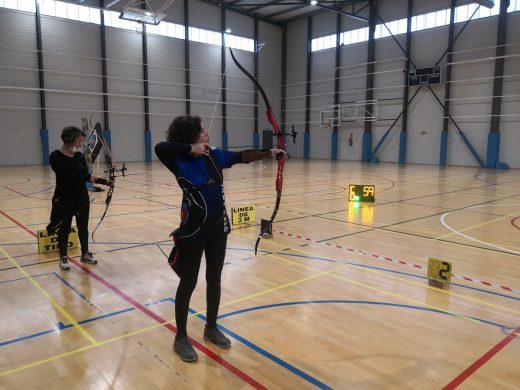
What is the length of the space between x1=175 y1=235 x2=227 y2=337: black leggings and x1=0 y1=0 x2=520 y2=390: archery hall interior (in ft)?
0.03

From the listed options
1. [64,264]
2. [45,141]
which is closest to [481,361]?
[64,264]

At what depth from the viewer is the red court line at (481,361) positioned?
2.57 meters

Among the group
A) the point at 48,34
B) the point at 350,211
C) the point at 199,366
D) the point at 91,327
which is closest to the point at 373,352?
the point at 199,366

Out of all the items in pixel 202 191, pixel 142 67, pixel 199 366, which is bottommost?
pixel 199 366

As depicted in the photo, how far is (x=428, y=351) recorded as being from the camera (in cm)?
296

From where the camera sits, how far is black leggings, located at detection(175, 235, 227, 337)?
109 inches

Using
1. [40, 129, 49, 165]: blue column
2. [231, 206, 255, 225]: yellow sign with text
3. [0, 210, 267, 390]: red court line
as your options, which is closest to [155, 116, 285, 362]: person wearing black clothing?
[0, 210, 267, 390]: red court line

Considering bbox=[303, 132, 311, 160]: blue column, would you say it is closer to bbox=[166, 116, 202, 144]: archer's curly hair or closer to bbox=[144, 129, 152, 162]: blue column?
bbox=[144, 129, 152, 162]: blue column

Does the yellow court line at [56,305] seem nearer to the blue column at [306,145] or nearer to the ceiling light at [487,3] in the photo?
the ceiling light at [487,3]

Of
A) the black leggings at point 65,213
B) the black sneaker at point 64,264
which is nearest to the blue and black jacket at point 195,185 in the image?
the black leggings at point 65,213

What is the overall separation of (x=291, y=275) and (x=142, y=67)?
20.7 m

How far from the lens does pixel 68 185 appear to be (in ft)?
15.1

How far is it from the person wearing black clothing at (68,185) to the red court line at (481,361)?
379 centimetres

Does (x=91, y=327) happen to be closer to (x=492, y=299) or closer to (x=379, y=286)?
(x=379, y=286)
